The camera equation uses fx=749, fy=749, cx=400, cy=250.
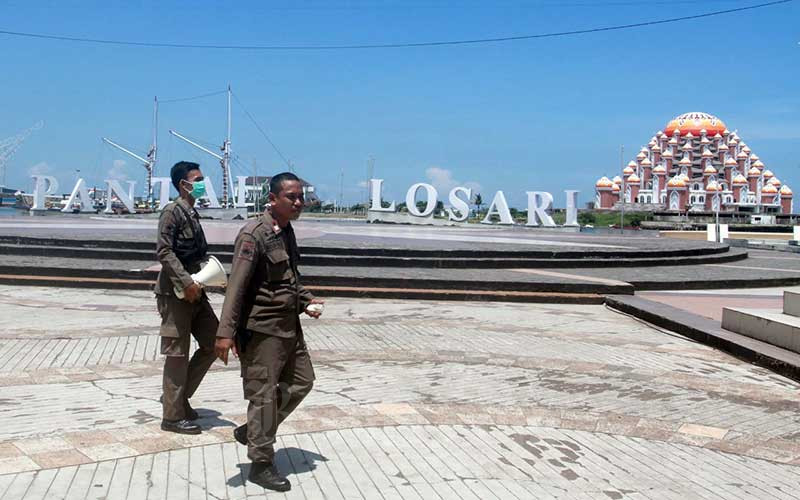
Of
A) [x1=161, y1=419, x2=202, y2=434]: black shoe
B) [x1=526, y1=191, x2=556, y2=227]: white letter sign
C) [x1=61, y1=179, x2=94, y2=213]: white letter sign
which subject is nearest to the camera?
[x1=161, y1=419, x2=202, y2=434]: black shoe

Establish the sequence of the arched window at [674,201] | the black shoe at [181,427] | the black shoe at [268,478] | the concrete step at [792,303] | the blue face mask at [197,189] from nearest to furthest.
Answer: the black shoe at [268,478]
the black shoe at [181,427]
the blue face mask at [197,189]
the concrete step at [792,303]
the arched window at [674,201]

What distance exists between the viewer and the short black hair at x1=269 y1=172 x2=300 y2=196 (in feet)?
12.5

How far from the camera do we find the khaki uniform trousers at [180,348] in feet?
14.8

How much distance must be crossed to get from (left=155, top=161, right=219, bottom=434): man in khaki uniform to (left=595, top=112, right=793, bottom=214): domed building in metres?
98.3

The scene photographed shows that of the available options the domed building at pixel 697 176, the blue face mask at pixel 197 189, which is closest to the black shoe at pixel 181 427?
the blue face mask at pixel 197 189

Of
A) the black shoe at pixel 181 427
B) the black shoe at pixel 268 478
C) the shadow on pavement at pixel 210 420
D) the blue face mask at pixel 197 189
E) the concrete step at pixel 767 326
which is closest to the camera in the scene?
the black shoe at pixel 268 478

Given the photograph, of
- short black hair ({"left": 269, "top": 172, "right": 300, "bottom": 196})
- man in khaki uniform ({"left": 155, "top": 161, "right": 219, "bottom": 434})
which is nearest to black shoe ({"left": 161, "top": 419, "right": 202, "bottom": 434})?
man in khaki uniform ({"left": 155, "top": 161, "right": 219, "bottom": 434})

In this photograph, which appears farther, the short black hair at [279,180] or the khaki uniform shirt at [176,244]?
the khaki uniform shirt at [176,244]

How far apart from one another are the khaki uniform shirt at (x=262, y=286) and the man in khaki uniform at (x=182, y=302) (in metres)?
0.82

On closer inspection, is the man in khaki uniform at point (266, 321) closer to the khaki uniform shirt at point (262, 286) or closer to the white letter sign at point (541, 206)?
the khaki uniform shirt at point (262, 286)

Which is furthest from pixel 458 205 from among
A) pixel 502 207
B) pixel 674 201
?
pixel 674 201

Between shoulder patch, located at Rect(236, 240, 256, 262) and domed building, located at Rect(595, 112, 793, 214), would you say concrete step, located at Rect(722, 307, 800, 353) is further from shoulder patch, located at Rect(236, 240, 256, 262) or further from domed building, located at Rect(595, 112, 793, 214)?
domed building, located at Rect(595, 112, 793, 214)

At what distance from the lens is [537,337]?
28.1 feet

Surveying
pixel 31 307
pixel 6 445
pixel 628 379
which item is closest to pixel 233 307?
pixel 6 445
